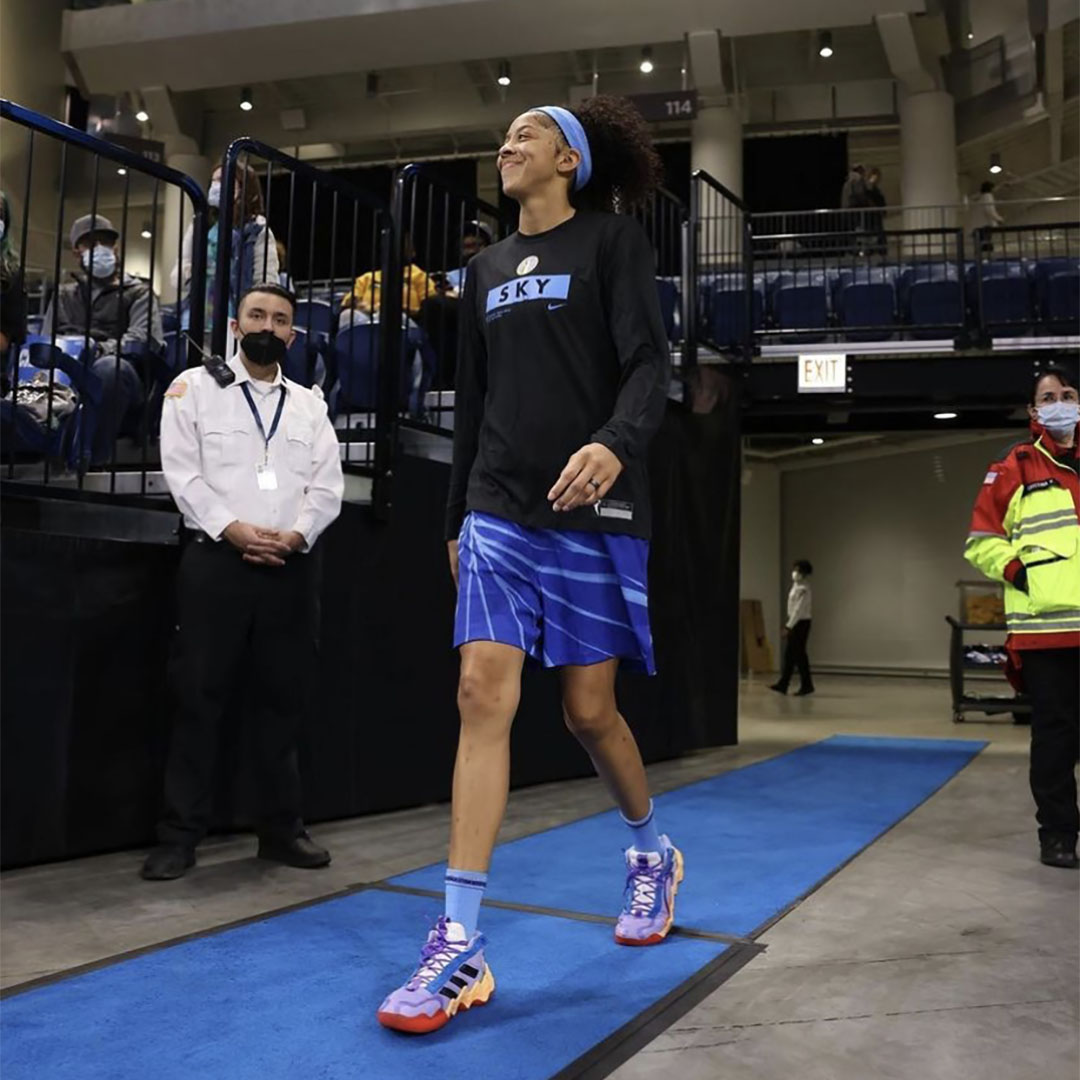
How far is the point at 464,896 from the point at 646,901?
0.62 meters

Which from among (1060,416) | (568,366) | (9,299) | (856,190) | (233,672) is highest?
(856,190)

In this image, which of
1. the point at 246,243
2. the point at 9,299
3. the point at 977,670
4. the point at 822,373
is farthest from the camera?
the point at 977,670

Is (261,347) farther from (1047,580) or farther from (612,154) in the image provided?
(1047,580)

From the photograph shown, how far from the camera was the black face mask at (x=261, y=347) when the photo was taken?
311 centimetres

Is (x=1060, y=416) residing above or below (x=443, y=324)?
below

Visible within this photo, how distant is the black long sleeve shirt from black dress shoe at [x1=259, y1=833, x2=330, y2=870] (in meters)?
1.49

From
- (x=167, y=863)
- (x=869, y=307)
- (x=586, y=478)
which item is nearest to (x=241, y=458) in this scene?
(x=167, y=863)

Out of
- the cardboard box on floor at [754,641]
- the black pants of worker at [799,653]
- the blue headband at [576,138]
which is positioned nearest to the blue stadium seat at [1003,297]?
the black pants of worker at [799,653]

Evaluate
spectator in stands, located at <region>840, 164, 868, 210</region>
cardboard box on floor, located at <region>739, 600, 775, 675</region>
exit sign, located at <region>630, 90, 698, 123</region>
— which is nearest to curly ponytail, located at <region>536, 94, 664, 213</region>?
exit sign, located at <region>630, 90, 698, 123</region>

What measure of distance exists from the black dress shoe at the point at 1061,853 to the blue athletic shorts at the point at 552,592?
1.92m

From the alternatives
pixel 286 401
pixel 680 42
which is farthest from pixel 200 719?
pixel 680 42

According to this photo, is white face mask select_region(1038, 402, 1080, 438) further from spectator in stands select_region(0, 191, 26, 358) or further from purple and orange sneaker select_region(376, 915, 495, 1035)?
spectator in stands select_region(0, 191, 26, 358)

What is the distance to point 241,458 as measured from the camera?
304cm

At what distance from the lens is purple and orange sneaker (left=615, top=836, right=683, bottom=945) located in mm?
2301
